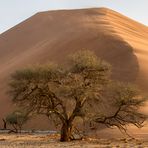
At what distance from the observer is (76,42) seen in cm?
7688

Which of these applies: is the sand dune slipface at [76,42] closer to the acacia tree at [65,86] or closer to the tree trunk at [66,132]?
the acacia tree at [65,86]

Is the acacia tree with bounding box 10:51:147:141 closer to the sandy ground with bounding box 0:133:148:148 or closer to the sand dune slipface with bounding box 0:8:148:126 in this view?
the sandy ground with bounding box 0:133:148:148

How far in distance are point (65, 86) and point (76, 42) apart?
144 ft

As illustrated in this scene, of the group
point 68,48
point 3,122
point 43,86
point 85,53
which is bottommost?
point 3,122

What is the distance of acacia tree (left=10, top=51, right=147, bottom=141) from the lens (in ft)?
110

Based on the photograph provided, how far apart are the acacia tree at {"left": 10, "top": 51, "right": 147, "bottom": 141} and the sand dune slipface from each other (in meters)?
26.3

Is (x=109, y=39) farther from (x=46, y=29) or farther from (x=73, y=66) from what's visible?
(x=73, y=66)

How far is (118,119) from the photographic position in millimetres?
34406

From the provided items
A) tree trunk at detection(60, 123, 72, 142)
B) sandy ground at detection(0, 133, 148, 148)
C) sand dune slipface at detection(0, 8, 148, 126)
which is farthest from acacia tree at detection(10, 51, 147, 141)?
sand dune slipface at detection(0, 8, 148, 126)

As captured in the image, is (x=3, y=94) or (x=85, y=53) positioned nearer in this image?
(x=85, y=53)

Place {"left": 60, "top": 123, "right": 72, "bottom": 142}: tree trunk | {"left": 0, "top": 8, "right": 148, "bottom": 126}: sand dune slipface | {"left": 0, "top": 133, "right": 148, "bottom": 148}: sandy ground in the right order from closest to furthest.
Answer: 1. {"left": 0, "top": 133, "right": 148, "bottom": 148}: sandy ground
2. {"left": 60, "top": 123, "right": 72, "bottom": 142}: tree trunk
3. {"left": 0, "top": 8, "right": 148, "bottom": 126}: sand dune slipface

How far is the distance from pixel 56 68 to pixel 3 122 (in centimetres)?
3171

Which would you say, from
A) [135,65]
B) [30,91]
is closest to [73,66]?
[30,91]

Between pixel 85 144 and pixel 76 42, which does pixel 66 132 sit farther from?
pixel 76 42
